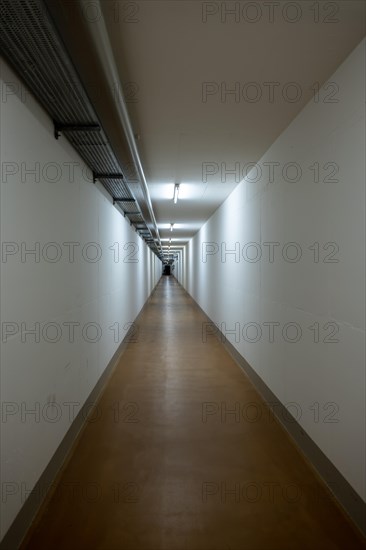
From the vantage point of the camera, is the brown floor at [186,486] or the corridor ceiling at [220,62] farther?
the brown floor at [186,486]

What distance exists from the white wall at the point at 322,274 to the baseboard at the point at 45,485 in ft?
6.08

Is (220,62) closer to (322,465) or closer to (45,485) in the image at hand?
(322,465)

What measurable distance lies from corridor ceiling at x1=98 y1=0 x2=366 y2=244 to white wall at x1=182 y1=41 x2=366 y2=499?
195mm

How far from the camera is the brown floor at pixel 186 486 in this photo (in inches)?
68.3

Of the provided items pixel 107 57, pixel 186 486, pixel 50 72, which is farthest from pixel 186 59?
pixel 186 486

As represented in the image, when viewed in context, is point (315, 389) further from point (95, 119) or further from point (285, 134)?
point (95, 119)

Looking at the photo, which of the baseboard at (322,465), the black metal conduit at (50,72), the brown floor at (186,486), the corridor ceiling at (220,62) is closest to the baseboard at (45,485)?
the brown floor at (186,486)

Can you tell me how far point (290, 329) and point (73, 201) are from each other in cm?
220

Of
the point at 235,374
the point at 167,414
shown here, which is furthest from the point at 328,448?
the point at 235,374

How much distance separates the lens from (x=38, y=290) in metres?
1.99

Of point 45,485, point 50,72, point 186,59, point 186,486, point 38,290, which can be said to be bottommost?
point 186,486

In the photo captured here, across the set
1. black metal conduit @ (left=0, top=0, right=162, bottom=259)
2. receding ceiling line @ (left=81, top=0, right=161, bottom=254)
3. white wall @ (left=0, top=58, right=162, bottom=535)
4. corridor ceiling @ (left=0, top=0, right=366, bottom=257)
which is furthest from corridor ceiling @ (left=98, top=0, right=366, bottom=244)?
white wall @ (left=0, top=58, right=162, bottom=535)

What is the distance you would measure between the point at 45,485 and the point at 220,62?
2.88 m

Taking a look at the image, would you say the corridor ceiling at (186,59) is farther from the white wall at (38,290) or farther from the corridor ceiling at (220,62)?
the white wall at (38,290)
